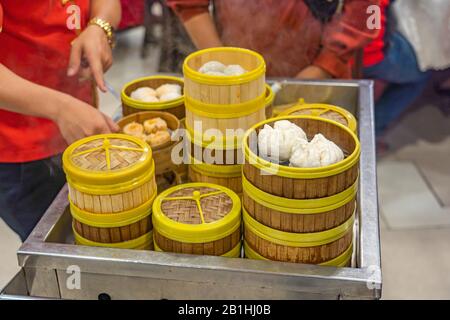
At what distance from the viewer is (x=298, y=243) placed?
1197 millimetres

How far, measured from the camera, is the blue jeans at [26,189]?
68.7 inches

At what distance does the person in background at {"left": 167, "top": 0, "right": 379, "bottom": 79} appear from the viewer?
2.19 m

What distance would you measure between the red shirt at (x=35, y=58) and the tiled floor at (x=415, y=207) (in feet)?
1.50

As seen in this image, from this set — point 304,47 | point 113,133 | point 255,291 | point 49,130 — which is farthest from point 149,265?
point 304,47

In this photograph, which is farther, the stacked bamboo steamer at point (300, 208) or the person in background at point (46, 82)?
the person in background at point (46, 82)

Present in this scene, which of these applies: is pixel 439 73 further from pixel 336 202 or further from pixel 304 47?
pixel 336 202

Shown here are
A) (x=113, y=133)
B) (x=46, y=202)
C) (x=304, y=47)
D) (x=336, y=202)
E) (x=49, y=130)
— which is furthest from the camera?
(x=304, y=47)

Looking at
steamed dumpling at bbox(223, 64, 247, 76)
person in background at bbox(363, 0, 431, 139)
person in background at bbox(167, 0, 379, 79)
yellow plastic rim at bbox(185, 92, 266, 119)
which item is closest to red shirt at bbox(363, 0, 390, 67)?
person in background at bbox(363, 0, 431, 139)

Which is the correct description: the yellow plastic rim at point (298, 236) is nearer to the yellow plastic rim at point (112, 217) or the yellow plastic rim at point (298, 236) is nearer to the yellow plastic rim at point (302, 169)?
the yellow plastic rim at point (302, 169)

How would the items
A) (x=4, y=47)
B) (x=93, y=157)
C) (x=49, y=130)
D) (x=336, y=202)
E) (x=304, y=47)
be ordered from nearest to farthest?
(x=336, y=202) → (x=93, y=157) → (x=4, y=47) → (x=49, y=130) → (x=304, y=47)

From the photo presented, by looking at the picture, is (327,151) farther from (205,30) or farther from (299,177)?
(205,30)

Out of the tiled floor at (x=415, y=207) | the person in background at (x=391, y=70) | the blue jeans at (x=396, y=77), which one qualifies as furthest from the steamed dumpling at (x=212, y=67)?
the blue jeans at (x=396, y=77)

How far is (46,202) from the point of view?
185 cm
